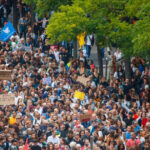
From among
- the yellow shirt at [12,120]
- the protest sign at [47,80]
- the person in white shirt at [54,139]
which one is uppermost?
the protest sign at [47,80]

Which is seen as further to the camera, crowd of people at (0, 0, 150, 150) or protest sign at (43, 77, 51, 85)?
protest sign at (43, 77, 51, 85)

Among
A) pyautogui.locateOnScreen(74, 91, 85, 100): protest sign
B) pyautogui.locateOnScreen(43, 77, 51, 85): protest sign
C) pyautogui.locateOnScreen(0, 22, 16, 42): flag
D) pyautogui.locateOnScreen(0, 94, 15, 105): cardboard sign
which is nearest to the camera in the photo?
pyautogui.locateOnScreen(0, 94, 15, 105): cardboard sign

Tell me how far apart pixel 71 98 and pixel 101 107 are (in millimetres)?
1865

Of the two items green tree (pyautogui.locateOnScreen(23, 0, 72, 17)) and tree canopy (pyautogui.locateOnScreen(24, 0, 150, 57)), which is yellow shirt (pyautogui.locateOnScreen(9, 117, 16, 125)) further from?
green tree (pyautogui.locateOnScreen(23, 0, 72, 17))

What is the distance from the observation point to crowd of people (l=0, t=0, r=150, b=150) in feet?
74.3

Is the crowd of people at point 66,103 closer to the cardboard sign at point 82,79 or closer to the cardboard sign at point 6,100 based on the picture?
the cardboard sign at point 82,79

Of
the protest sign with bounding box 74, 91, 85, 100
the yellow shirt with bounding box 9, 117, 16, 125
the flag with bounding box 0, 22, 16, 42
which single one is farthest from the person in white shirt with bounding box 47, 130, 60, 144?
the flag with bounding box 0, 22, 16, 42

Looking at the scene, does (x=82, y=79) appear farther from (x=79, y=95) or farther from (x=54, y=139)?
(x=54, y=139)

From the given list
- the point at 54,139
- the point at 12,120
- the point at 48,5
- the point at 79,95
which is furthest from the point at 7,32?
the point at 54,139

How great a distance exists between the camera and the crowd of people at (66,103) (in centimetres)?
2264

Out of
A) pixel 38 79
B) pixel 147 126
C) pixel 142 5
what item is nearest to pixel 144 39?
pixel 142 5

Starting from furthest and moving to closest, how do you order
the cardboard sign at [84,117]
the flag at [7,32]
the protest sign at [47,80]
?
the flag at [7,32]
the protest sign at [47,80]
the cardboard sign at [84,117]

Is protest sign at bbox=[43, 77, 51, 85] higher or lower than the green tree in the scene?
lower

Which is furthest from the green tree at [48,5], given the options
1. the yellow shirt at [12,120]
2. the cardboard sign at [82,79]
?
the yellow shirt at [12,120]
